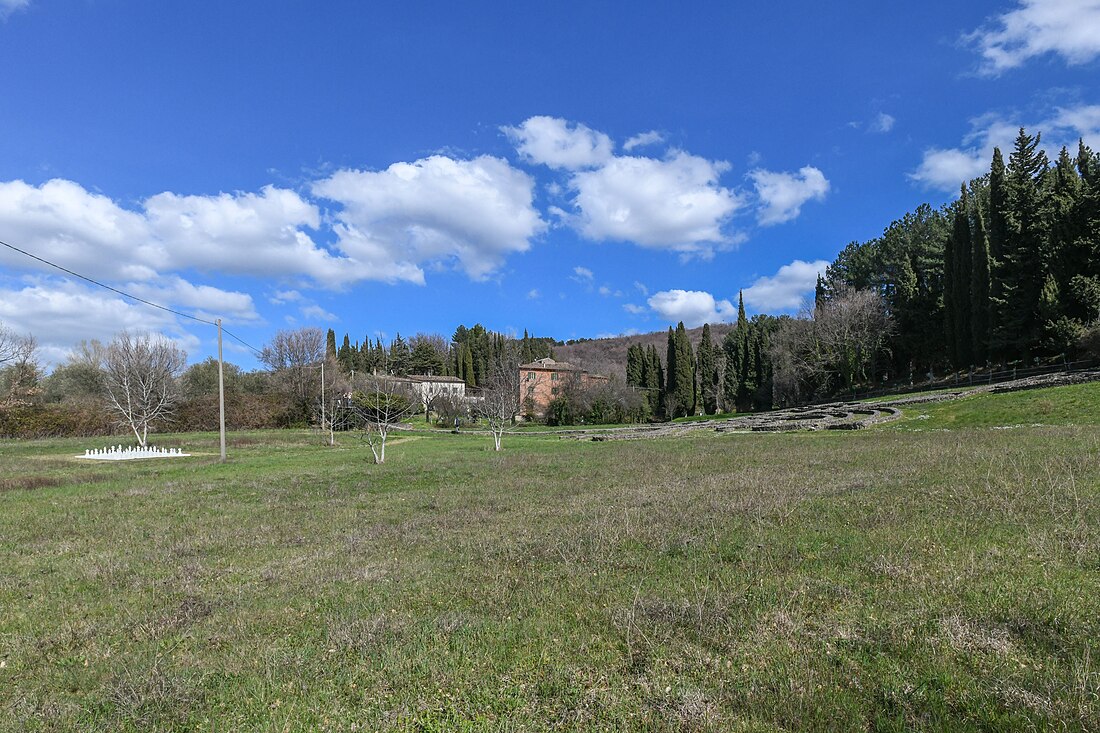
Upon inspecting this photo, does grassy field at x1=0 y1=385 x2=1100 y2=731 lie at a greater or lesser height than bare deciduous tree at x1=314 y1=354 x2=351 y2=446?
lesser

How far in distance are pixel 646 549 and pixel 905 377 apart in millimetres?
64332

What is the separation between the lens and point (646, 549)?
801cm

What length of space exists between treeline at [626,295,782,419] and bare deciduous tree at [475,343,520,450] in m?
17.1

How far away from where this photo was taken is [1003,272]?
44469 mm

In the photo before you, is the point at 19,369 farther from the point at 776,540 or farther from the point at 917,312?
the point at 917,312

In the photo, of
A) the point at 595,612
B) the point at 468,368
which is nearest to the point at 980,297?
the point at 595,612

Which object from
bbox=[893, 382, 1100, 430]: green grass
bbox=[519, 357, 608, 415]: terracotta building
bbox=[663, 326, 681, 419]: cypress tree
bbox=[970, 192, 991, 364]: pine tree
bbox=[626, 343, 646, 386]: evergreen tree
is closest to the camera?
bbox=[893, 382, 1100, 430]: green grass

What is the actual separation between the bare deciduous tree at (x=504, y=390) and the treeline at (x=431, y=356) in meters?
5.28

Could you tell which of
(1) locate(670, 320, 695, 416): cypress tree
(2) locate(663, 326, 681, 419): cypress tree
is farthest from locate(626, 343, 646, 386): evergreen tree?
(1) locate(670, 320, 695, 416): cypress tree

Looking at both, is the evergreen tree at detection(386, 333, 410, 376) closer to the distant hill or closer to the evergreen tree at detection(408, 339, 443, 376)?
the evergreen tree at detection(408, 339, 443, 376)

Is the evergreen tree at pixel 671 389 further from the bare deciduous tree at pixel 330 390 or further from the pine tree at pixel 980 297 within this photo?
the bare deciduous tree at pixel 330 390

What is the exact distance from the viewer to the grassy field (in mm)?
3939

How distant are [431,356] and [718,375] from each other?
56756 millimetres

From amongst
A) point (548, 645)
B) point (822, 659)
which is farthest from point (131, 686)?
point (822, 659)
